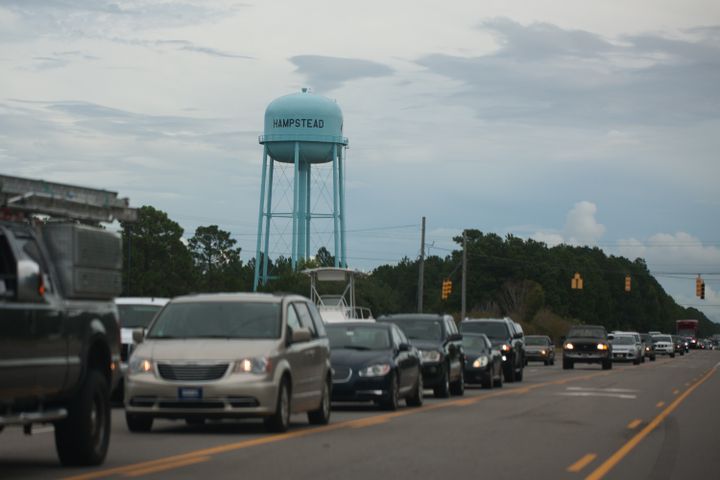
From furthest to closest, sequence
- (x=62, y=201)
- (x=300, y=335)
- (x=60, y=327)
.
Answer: (x=300, y=335)
(x=62, y=201)
(x=60, y=327)

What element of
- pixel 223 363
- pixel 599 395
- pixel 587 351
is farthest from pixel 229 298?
pixel 587 351

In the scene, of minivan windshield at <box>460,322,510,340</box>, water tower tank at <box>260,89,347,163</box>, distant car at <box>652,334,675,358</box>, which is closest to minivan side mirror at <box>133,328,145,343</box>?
minivan windshield at <box>460,322,510,340</box>

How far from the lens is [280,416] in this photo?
728 inches

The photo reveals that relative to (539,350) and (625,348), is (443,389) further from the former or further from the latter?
(625,348)

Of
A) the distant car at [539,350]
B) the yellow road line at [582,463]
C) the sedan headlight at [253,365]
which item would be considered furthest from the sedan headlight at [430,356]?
the distant car at [539,350]

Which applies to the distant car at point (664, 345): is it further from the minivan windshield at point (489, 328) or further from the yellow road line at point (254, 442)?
the yellow road line at point (254, 442)

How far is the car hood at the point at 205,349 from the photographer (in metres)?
18.1

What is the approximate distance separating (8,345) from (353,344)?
42.9ft

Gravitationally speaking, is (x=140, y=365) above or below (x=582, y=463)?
above

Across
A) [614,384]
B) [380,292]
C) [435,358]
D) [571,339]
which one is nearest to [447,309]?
[380,292]

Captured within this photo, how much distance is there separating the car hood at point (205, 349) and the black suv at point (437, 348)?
10741mm

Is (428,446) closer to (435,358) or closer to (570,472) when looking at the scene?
(570,472)

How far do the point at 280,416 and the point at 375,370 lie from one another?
18.2 feet

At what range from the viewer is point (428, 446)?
672 inches
